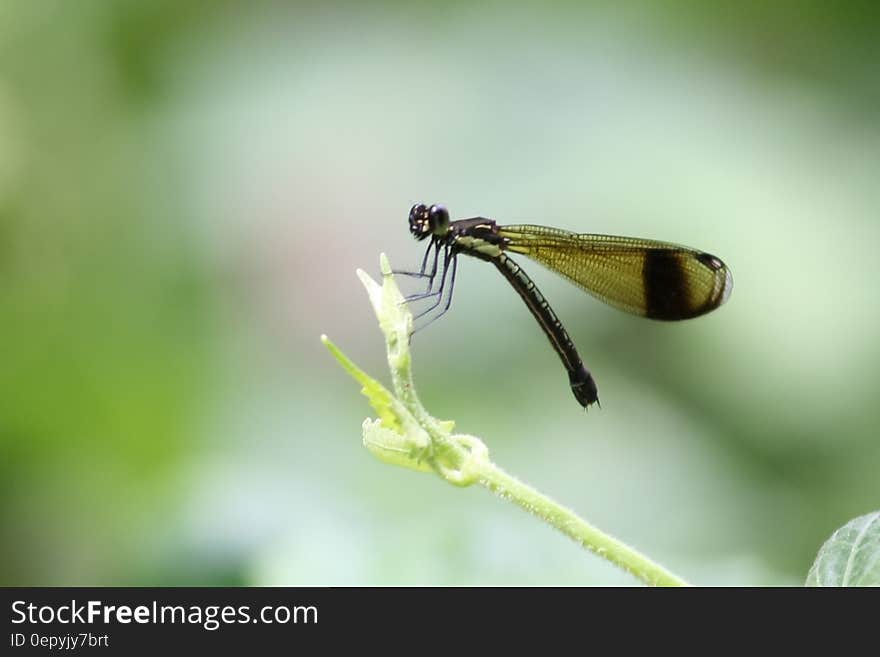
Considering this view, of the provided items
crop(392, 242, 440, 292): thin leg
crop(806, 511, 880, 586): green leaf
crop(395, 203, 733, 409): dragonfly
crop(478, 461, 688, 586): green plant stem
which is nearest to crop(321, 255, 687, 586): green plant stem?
crop(478, 461, 688, 586): green plant stem

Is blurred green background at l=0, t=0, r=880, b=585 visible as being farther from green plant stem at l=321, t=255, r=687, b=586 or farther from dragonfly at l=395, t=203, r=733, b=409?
green plant stem at l=321, t=255, r=687, b=586

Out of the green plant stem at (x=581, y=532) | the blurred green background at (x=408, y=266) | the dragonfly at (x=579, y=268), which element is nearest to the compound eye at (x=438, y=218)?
the dragonfly at (x=579, y=268)

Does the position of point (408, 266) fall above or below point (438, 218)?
above

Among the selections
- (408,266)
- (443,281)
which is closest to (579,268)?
(443,281)

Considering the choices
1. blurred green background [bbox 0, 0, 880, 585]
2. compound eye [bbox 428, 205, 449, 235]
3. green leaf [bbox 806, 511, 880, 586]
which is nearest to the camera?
green leaf [bbox 806, 511, 880, 586]

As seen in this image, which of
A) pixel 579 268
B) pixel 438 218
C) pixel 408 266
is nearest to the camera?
pixel 438 218

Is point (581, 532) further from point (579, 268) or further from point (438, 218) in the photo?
point (579, 268)

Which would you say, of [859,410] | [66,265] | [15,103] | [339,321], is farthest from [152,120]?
[859,410]
